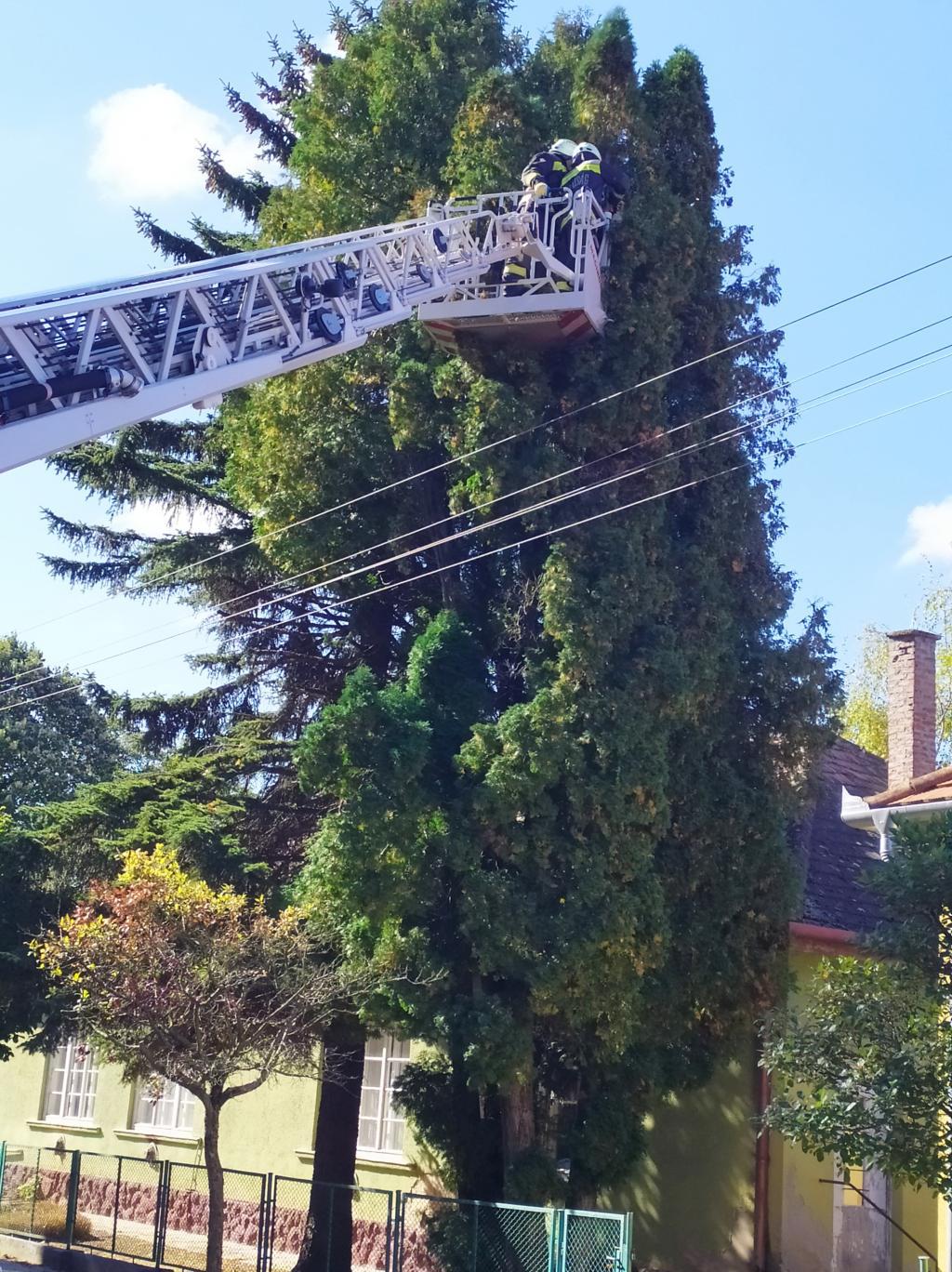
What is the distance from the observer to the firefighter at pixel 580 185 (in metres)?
15.9

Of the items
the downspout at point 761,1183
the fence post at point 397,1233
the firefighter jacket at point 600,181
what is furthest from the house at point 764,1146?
the firefighter jacket at point 600,181

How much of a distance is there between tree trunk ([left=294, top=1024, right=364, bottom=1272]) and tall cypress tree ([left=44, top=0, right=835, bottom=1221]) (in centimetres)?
100

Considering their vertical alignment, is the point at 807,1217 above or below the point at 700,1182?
below

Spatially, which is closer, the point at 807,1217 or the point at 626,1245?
the point at 626,1245

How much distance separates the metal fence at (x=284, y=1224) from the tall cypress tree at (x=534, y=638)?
88cm

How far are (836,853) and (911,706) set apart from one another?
2.23 metres

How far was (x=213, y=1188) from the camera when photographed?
1465 cm

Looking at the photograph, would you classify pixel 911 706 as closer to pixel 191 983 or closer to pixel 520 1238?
pixel 520 1238

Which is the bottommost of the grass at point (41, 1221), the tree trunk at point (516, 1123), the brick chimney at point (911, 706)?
the grass at point (41, 1221)

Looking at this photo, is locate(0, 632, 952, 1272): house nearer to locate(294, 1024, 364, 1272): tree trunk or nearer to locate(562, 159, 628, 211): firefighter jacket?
locate(294, 1024, 364, 1272): tree trunk

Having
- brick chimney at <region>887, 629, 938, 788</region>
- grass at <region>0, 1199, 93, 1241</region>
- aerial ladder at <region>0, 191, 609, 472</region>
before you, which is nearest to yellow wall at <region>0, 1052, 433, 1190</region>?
grass at <region>0, 1199, 93, 1241</region>

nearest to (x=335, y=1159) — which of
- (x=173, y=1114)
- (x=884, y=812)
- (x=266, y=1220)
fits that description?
(x=266, y=1220)

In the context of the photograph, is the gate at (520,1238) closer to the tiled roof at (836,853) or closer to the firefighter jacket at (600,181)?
the tiled roof at (836,853)

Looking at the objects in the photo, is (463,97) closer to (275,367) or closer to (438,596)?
(438,596)
